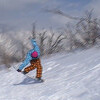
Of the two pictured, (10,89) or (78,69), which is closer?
(10,89)

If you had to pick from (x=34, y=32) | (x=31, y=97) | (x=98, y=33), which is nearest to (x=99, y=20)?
(x=98, y=33)

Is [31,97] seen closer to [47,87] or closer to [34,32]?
[47,87]

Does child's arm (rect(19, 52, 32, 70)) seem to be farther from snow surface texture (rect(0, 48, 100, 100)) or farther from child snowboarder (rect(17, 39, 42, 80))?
snow surface texture (rect(0, 48, 100, 100))

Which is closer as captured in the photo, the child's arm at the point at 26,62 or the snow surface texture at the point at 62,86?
the snow surface texture at the point at 62,86

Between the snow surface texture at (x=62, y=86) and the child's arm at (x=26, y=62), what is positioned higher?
the child's arm at (x=26, y=62)

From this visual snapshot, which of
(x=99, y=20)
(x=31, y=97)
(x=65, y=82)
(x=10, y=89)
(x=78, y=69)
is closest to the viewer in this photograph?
(x=31, y=97)

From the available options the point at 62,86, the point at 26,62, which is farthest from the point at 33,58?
the point at 62,86

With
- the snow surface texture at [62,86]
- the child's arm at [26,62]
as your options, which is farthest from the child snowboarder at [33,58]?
the snow surface texture at [62,86]

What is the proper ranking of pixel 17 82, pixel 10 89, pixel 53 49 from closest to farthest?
1. pixel 10 89
2. pixel 17 82
3. pixel 53 49

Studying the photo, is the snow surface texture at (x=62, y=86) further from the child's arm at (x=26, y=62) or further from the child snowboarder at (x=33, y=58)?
the child's arm at (x=26, y=62)

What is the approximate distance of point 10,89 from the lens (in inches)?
324

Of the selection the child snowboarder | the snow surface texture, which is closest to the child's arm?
the child snowboarder

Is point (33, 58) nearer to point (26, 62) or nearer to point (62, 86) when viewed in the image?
point (26, 62)

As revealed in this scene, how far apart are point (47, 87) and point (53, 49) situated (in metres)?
21.6
